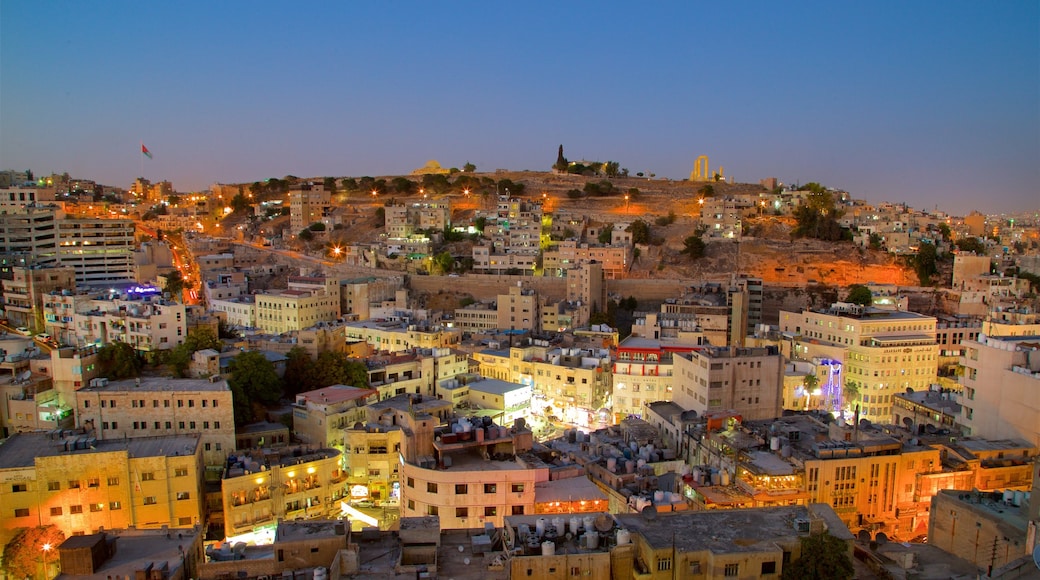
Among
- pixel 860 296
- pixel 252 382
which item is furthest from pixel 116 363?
pixel 860 296

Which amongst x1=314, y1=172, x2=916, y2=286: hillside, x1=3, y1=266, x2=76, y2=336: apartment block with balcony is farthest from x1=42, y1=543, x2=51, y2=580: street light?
x1=314, y1=172, x2=916, y2=286: hillside

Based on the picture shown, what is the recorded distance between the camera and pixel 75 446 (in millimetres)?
→ 14609

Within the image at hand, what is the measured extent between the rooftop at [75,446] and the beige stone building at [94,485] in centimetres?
2

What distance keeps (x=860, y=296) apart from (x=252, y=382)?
25.4 m

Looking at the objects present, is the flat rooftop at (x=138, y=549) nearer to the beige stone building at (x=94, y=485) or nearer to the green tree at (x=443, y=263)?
the beige stone building at (x=94, y=485)

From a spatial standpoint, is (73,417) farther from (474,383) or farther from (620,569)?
(620,569)

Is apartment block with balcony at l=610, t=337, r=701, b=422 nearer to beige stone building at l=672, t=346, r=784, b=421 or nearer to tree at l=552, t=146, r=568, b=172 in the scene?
beige stone building at l=672, t=346, r=784, b=421

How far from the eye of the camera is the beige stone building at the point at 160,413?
1752 centimetres

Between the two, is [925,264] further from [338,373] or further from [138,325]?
[138,325]

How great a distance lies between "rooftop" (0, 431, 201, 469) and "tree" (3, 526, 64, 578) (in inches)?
57.4

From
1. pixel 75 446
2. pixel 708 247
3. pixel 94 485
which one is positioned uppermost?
pixel 708 247

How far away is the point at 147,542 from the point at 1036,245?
58.9 m

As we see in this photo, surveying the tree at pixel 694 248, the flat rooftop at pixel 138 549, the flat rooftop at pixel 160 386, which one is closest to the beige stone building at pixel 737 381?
the flat rooftop at pixel 160 386

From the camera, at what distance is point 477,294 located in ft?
127
